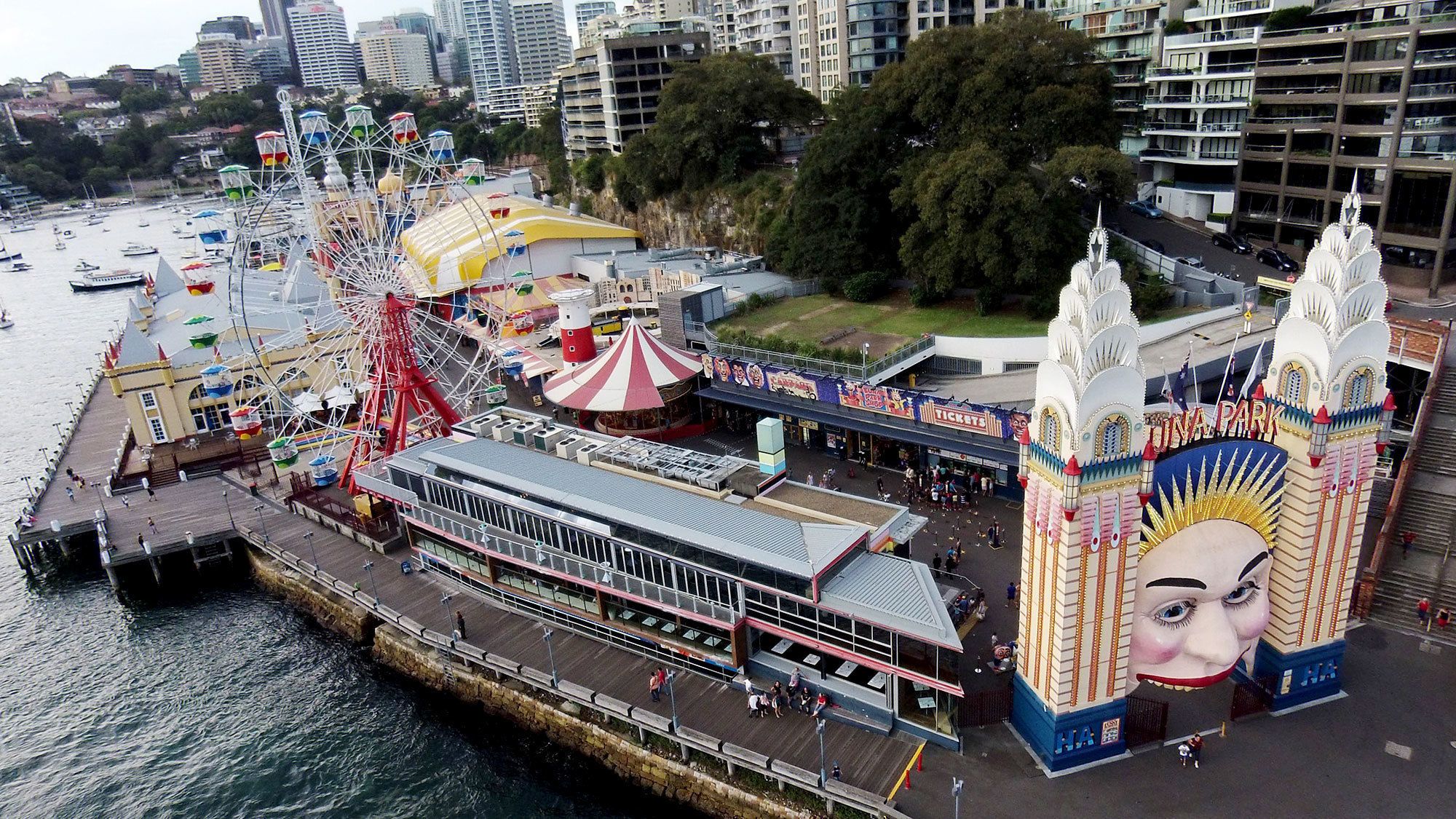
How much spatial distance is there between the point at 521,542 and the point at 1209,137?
207 feet

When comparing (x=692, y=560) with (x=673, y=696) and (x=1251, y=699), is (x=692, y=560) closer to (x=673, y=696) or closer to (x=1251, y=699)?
(x=673, y=696)

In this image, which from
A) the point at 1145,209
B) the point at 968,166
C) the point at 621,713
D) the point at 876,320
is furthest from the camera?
the point at 1145,209

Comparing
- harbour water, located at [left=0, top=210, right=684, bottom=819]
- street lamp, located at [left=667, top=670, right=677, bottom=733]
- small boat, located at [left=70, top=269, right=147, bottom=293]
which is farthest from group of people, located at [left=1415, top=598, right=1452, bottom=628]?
small boat, located at [left=70, top=269, right=147, bottom=293]

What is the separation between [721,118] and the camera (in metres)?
84.6

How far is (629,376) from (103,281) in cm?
12116

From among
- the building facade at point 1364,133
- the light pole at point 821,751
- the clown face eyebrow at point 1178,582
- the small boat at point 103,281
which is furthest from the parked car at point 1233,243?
the small boat at point 103,281

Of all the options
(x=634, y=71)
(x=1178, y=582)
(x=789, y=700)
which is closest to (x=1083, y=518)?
(x=1178, y=582)

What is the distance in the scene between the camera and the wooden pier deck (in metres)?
30.1

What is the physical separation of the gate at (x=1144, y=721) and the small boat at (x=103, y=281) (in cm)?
14766

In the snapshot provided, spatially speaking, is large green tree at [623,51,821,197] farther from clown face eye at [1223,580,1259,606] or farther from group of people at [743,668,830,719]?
clown face eye at [1223,580,1259,606]

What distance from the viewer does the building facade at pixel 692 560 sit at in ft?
97.8

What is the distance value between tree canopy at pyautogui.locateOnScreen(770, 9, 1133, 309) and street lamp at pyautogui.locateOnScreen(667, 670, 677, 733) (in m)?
32.5

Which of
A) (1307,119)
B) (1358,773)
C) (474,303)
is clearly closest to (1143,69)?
(1307,119)

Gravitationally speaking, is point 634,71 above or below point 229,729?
above
